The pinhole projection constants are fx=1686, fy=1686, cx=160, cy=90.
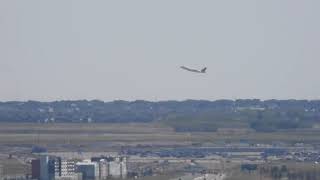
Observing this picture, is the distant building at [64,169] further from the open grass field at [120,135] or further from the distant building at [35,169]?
the open grass field at [120,135]

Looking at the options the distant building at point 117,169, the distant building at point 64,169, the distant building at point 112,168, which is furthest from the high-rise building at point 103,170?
the distant building at point 64,169

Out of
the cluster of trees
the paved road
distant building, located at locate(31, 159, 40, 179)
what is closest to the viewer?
distant building, located at locate(31, 159, 40, 179)

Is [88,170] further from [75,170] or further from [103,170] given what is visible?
[103,170]

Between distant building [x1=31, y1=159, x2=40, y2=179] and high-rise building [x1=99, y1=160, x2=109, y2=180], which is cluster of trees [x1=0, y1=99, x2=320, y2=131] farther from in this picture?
distant building [x1=31, y1=159, x2=40, y2=179]

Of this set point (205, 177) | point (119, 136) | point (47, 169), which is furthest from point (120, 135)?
point (47, 169)

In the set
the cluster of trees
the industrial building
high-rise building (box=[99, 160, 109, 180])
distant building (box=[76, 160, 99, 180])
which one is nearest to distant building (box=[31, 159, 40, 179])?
the industrial building

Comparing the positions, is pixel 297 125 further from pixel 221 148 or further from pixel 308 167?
pixel 308 167

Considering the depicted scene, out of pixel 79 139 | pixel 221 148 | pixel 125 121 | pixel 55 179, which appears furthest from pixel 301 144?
pixel 125 121

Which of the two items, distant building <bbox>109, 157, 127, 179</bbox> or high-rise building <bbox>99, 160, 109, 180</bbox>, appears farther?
distant building <bbox>109, 157, 127, 179</bbox>

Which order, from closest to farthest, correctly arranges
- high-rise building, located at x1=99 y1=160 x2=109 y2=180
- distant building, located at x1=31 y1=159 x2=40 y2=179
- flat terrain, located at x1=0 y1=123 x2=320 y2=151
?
1. distant building, located at x1=31 y1=159 x2=40 y2=179
2. high-rise building, located at x1=99 y1=160 x2=109 y2=180
3. flat terrain, located at x1=0 y1=123 x2=320 y2=151
